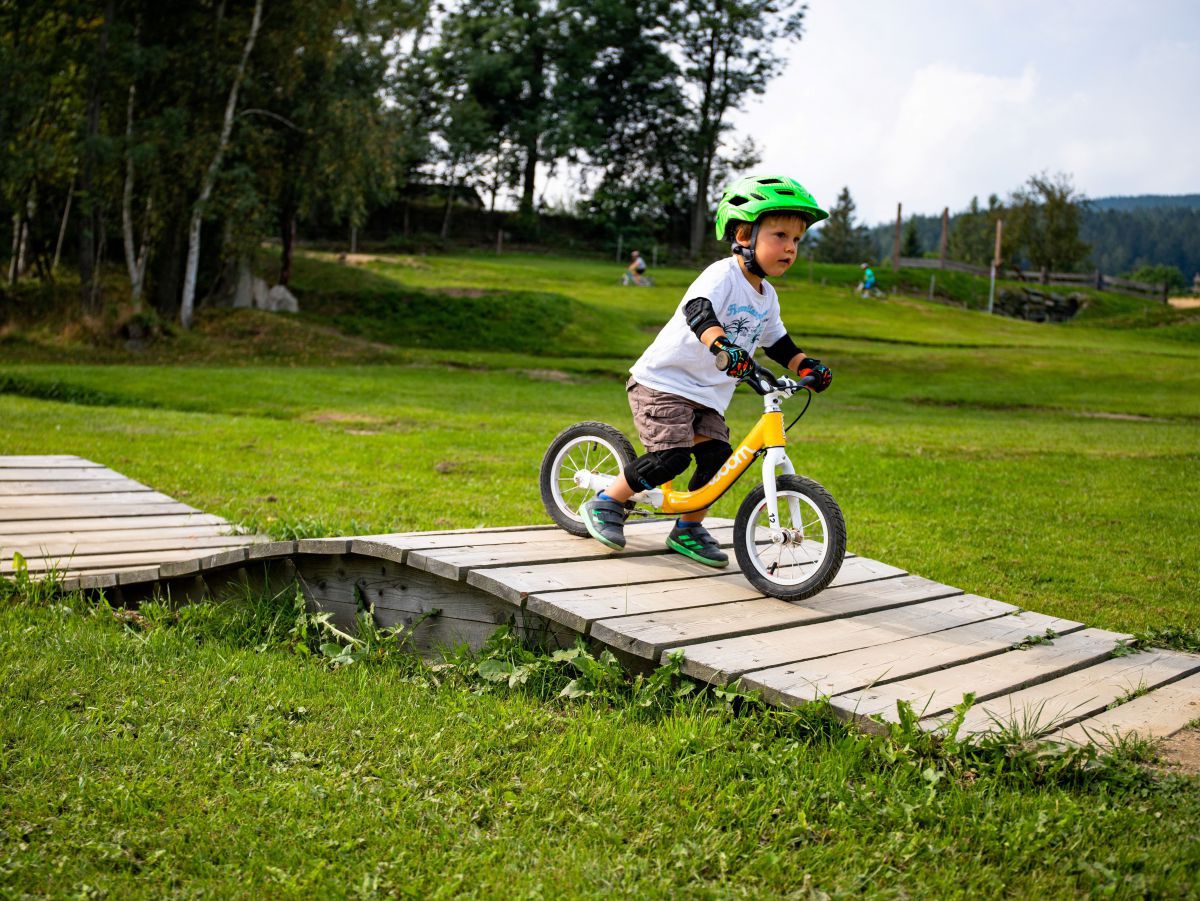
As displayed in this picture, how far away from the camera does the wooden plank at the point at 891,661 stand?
399cm

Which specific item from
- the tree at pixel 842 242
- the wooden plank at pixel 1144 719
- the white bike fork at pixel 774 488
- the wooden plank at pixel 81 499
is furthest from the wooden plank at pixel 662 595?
the tree at pixel 842 242

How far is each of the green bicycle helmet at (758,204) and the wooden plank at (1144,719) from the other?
257 cm

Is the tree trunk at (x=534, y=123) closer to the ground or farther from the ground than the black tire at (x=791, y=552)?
farther from the ground

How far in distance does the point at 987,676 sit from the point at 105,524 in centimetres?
556

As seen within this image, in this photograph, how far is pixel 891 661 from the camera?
4.42 meters

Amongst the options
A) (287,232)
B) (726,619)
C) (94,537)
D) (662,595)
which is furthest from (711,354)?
(287,232)

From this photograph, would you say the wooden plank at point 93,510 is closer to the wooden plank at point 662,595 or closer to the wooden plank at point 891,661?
the wooden plank at point 662,595

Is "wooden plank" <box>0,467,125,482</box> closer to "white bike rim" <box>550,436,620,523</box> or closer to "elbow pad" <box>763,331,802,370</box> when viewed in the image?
A: "white bike rim" <box>550,436,620,523</box>

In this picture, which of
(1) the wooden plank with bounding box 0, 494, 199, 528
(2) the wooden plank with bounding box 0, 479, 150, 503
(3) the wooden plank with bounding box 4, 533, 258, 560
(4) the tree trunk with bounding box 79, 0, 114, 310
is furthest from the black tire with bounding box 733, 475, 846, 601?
(4) the tree trunk with bounding box 79, 0, 114, 310

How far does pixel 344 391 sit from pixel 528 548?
45.9 ft

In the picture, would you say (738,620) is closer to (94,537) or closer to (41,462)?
(94,537)

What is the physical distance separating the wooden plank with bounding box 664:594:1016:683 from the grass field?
18 cm

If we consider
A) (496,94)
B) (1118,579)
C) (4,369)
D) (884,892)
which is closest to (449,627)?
(884,892)

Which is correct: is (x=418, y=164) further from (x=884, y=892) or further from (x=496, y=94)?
(x=884, y=892)
